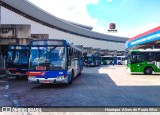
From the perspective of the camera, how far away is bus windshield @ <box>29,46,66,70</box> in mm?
15258

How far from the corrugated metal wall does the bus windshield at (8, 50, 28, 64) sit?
28.4 m

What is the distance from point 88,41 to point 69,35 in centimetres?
1532

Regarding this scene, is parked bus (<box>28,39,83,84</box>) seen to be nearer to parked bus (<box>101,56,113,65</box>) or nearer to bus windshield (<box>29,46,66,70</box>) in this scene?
bus windshield (<box>29,46,66,70</box>)

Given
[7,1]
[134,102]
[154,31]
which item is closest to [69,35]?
[7,1]

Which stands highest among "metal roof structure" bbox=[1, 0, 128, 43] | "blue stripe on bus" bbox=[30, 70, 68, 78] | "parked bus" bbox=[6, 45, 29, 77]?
"metal roof structure" bbox=[1, 0, 128, 43]

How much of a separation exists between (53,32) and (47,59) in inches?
2284

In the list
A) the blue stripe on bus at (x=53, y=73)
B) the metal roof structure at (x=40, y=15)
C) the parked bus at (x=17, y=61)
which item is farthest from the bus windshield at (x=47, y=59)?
the metal roof structure at (x=40, y=15)

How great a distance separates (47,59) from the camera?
15.3m

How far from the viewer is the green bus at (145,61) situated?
2673 cm

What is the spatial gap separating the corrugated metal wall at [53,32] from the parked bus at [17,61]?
28.4 m

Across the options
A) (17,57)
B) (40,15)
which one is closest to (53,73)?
(17,57)

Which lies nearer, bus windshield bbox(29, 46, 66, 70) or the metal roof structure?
bus windshield bbox(29, 46, 66, 70)

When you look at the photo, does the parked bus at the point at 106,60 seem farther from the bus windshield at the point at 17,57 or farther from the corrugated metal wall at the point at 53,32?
the bus windshield at the point at 17,57

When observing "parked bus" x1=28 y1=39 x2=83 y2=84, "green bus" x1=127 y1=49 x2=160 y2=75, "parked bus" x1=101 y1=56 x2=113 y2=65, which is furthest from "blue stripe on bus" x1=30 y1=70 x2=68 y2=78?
"parked bus" x1=101 y1=56 x2=113 y2=65
